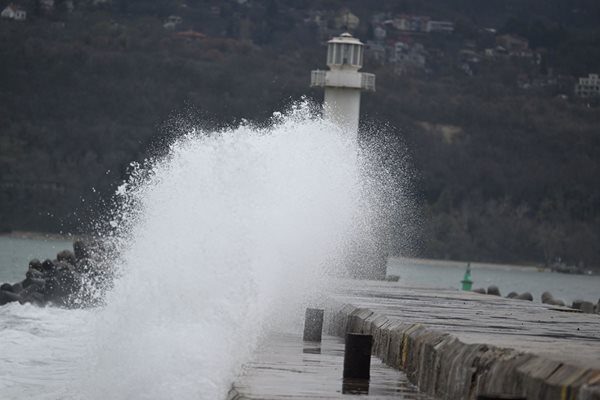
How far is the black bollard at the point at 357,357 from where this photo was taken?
9758 millimetres

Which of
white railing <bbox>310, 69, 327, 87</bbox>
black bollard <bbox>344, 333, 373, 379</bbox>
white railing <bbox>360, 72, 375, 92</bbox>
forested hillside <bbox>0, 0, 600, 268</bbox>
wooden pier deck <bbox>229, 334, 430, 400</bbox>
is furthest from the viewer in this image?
forested hillside <bbox>0, 0, 600, 268</bbox>

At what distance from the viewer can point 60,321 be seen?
80.2ft

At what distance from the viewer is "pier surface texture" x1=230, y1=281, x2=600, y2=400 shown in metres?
7.57

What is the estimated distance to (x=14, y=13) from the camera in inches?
4921

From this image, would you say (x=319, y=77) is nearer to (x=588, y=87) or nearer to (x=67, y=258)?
(x=67, y=258)

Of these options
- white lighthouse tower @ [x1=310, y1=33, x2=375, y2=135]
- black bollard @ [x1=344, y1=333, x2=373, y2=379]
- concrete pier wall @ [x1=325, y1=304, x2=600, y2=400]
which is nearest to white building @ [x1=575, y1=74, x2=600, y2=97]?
white lighthouse tower @ [x1=310, y1=33, x2=375, y2=135]

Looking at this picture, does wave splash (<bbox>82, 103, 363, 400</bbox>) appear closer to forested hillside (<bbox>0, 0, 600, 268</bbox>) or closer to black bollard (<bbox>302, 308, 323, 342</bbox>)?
black bollard (<bbox>302, 308, 323, 342</bbox>)

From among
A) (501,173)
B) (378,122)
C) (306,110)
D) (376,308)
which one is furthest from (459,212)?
(376,308)

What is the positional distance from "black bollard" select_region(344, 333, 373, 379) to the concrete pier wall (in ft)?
1.14

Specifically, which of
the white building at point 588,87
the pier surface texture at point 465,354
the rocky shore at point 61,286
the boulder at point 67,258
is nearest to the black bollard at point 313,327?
the pier surface texture at point 465,354

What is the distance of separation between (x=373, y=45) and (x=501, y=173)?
19.6 m

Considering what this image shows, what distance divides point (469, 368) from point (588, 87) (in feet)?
401

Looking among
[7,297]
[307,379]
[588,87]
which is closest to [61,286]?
[7,297]

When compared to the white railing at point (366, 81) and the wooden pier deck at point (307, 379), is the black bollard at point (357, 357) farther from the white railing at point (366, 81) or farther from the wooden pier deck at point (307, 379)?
the white railing at point (366, 81)
